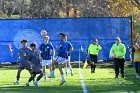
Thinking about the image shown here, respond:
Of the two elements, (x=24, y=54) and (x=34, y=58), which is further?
(x=24, y=54)

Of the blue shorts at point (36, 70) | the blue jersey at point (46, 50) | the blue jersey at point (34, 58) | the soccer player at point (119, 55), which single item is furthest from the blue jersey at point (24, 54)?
the soccer player at point (119, 55)

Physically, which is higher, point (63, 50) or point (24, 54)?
point (63, 50)

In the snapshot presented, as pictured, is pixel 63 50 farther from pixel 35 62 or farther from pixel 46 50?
pixel 35 62

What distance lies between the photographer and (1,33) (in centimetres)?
3841

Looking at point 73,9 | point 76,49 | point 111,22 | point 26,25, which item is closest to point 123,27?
point 111,22

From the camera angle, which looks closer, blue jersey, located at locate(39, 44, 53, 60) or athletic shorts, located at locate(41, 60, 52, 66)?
blue jersey, located at locate(39, 44, 53, 60)

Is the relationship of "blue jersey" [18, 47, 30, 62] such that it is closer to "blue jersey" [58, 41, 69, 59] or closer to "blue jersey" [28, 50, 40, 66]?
"blue jersey" [28, 50, 40, 66]

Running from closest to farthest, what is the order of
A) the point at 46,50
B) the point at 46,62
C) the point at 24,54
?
1. the point at 24,54
2. the point at 46,50
3. the point at 46,62

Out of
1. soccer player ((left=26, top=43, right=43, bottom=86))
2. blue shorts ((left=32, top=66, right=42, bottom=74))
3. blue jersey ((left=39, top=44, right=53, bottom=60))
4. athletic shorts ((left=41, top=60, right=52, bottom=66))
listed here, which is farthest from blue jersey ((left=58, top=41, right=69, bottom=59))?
blue shorts ((left=32, top=66, right=42, bottom=74))

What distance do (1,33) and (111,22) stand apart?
27.6 ft

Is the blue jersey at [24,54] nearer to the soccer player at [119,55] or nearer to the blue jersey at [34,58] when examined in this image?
the blue jersey at [34,58]

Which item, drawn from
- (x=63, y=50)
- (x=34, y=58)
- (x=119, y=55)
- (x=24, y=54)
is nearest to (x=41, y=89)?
(x=34, y=58)

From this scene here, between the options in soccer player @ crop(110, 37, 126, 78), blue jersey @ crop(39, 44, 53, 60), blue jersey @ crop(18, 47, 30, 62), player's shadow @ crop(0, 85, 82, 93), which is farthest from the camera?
soccer player @ crop(110, 37, 126, 78)

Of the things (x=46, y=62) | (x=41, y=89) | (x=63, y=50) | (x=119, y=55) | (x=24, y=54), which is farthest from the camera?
(x=119, y=55)
